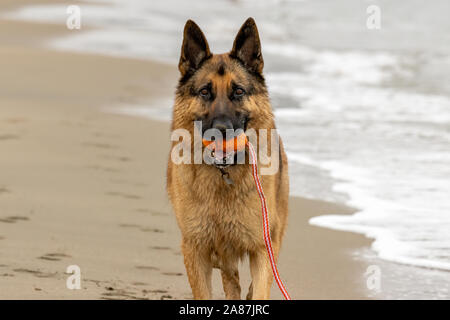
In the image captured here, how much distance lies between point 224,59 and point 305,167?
4696 mm

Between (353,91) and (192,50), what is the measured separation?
34.3 ft

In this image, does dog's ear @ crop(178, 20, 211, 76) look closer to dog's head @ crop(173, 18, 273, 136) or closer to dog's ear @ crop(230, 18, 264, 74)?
dog's head @ crop(173, 18, 273, 136)

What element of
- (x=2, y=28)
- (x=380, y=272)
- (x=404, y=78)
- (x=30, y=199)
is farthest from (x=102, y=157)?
(x=2, y=28)

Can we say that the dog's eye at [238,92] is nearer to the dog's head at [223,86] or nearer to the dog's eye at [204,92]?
the dog's head at [223,86]

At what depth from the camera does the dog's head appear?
5.58 metres

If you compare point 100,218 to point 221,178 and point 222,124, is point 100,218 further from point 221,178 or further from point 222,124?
point 222,124

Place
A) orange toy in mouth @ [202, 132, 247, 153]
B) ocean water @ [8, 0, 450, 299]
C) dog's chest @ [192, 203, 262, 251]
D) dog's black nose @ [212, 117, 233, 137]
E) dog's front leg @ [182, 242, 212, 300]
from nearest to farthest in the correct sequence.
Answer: dog's black nose @ [212, 117, 233, 137] < orange toy in mouth @ [202, 132, 247, 153] < dog's chest @ [192, 203, 262, 251] < dog's front leg @ [182, 242, 212, 300] < ocean water @ [8, 0, 450, 299]

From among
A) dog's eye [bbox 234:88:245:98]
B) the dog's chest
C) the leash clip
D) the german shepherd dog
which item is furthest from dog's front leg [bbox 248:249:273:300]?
dog's eye [bbox 234:88:245:98]

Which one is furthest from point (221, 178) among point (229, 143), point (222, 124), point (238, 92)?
point (238, 92)

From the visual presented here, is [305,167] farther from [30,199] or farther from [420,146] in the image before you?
[30,199]

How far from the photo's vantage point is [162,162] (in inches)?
403

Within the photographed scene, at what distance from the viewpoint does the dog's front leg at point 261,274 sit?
228 inches

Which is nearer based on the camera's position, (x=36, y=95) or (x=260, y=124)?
(x=260, y=124)

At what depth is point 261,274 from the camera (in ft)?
19.0
